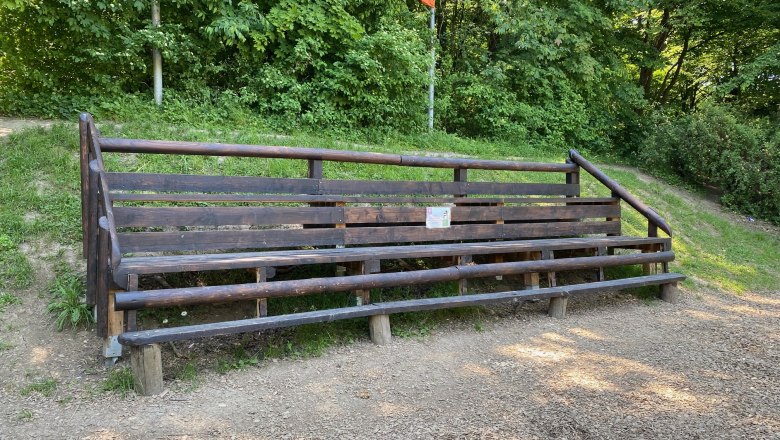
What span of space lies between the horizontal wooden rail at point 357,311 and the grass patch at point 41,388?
0.57m

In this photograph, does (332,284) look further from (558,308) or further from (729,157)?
(729,157)

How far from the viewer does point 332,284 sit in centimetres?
391

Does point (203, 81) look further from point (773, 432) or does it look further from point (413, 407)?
point (773, 432)

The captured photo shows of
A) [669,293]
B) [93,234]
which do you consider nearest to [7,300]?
[93,234]

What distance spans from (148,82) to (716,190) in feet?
37.1

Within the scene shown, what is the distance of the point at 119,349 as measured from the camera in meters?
3.42

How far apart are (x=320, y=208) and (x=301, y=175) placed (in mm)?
2092

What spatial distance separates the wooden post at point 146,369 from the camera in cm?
315

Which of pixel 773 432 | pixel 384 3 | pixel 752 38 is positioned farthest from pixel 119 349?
pixel 752 38

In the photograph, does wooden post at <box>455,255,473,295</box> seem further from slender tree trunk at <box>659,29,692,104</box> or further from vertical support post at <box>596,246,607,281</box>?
slender tree trunk at <box>659,29,692,104</box>

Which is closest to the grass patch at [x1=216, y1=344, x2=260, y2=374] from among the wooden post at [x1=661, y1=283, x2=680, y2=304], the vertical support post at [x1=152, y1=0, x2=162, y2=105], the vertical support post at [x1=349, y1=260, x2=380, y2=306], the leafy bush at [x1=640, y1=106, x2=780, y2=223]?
the vertical support post at [x1=349, y1=260, x2=380, y2=306]

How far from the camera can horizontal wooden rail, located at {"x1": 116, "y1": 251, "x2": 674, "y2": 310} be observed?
10.5 ft

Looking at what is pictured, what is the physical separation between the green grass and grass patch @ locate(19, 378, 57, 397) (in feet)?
2.64

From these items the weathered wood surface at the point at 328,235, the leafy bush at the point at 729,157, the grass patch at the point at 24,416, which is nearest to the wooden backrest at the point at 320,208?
the weathered wood surface at the point at 328,235
